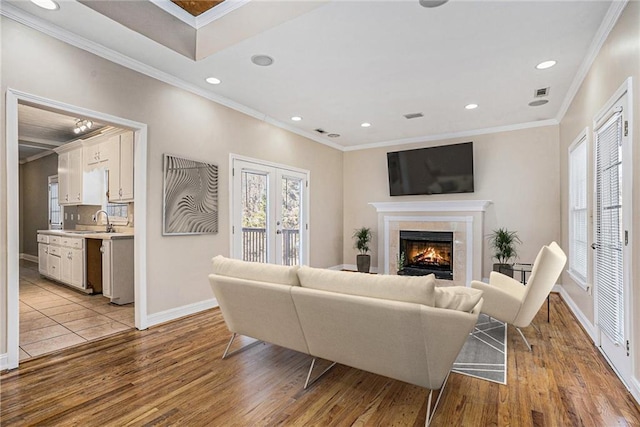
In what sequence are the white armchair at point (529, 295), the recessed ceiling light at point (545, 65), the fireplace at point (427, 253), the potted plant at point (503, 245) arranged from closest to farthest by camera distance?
the white armchair at point (529, 295) < the recessed ceiling light at point (545, 65) < the potted plant at point (503, 245) < the fireplace at point (427, 253)

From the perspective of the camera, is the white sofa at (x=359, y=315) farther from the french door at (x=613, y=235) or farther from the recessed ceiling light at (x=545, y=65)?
the recessed ceiling light at (x=545, y=65)

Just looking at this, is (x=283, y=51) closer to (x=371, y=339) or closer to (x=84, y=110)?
(x=84, y=110)

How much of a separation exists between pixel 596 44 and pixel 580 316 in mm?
2767

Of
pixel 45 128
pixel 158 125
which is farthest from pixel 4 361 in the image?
pixel 45 128

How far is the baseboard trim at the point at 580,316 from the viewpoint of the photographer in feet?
10.0

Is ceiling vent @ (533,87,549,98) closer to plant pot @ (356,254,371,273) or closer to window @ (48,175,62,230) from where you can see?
plant pot @ (356,254,371,273)

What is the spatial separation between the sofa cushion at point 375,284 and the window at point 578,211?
2663 millimetres

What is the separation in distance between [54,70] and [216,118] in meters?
1.73

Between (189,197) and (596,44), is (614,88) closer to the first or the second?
(596,44)

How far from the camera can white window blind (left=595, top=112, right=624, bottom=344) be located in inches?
96.0

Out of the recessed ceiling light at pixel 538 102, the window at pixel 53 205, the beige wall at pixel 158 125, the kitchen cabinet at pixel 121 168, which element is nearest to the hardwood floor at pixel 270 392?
the beige wall at pixel 158 125

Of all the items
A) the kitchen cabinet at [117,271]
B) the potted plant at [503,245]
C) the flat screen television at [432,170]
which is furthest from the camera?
the flat screen television at [432,170]

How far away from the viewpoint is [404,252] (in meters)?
6.26

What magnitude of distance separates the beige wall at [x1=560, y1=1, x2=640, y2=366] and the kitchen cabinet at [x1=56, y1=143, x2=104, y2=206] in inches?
266
